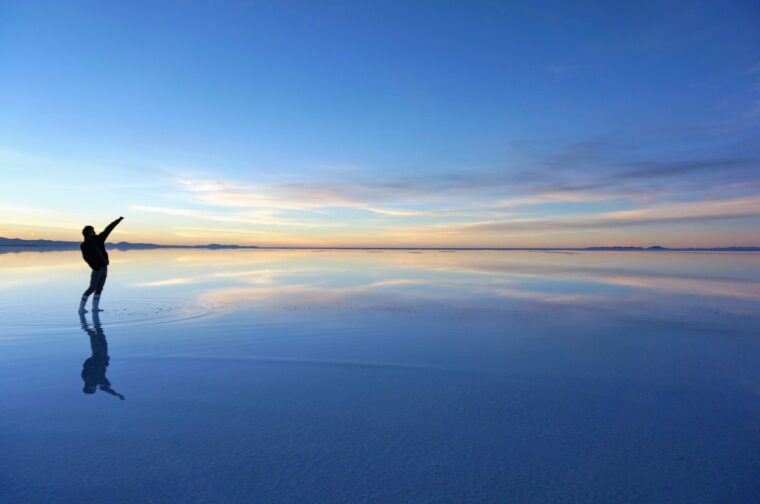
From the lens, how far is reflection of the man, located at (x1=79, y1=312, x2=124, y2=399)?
579 centimetres

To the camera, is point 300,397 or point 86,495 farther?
point 300,397

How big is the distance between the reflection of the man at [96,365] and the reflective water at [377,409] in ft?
0.15

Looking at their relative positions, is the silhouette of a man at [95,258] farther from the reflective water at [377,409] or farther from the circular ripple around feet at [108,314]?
the reflective water at [377,409]

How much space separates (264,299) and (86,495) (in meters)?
11.1

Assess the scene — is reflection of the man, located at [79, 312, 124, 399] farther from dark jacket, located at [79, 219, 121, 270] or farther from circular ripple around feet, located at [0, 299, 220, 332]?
dark jacket, located at [79, 219, 121, 270]

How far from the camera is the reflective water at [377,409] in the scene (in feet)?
11.7

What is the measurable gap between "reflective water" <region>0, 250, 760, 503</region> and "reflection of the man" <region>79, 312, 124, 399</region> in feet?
0.15

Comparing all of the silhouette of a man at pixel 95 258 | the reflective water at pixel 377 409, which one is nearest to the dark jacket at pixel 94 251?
the silhouette of a man at pixel 95 258

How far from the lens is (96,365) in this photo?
6809mm

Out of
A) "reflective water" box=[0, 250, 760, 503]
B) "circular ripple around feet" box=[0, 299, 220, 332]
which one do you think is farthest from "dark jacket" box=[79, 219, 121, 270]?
"reflective water" box=[0, 250, 760, 503]

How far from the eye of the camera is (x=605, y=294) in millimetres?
16281

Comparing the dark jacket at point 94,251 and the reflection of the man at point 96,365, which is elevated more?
the dark jacket at point 94,251

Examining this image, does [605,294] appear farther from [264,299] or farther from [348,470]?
[348,470]

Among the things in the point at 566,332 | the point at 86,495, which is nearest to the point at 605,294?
the point at 566,332
